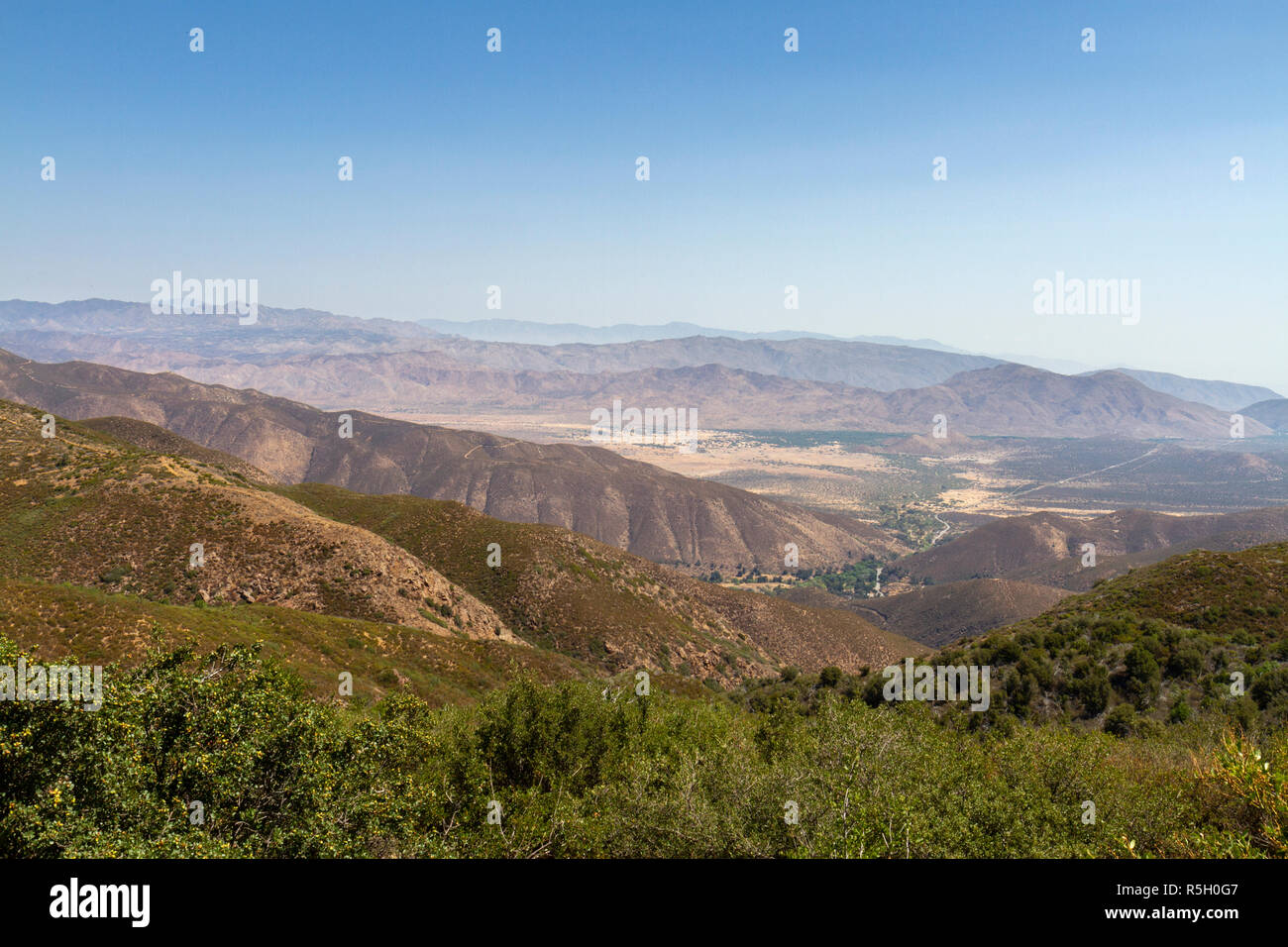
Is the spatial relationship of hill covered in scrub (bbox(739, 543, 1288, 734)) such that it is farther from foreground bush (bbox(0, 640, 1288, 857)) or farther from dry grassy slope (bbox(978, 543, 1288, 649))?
foreground bush (bbox(0, 640, 1288, 857))

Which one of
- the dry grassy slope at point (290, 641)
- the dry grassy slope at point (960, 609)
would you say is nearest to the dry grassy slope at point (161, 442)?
the dry grassy slope at point (290, 641)

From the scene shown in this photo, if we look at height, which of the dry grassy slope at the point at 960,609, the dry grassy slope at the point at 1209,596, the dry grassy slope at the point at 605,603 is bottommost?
the dry grassy slope at the point at 960,609

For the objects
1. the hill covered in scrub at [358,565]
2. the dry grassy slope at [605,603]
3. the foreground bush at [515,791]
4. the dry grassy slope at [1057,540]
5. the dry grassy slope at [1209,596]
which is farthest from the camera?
the dry grassy slope at [1057,540]

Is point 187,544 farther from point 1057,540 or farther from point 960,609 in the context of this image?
point 1057,540

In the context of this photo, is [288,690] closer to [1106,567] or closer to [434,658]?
[434,658]

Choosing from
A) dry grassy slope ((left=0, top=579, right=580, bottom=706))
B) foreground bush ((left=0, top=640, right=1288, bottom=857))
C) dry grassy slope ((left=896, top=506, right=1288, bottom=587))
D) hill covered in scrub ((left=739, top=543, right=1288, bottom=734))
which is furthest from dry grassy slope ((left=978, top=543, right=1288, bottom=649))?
dry grassy slope ((left=896, top=506, right=1288, bottom=587))

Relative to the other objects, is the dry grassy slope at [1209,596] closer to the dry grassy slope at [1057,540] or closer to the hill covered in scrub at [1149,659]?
the hill covered in scrub at [1149,659]
